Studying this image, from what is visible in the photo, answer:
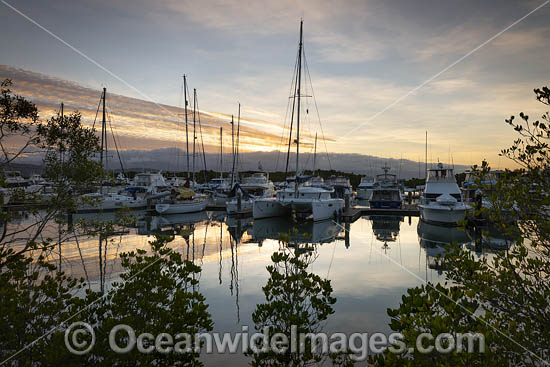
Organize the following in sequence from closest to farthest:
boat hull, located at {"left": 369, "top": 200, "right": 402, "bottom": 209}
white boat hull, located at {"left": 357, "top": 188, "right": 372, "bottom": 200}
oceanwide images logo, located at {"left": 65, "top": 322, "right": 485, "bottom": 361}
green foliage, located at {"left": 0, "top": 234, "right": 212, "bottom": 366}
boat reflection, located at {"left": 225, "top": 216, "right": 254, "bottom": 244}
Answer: oceanwide images logo, located at {"left": 65, "top": 322, "right": 485, "bottom": 361} → green foliage, located at {"left": 0, "top": 234, "right": 212, "bottom": 366} → boat reflection, located at {"left": 225, "top": 216, "right": 254, "bottom": 244} → boat hull, located at {"left": 369, "top": 200, "right": 402, "bottom": 209} → white boat hull, located at {"left": 357, "top": 188, "right": 372, "bottom": 200}

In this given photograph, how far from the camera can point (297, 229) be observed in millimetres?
20672

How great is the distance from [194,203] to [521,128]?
36139mm

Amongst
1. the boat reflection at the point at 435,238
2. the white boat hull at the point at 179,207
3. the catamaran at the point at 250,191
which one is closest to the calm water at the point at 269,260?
the boat reflection at the point at 435,238

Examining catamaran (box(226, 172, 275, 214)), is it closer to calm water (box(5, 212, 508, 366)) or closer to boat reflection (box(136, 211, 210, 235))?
boat reflection (box(136, 211, 210, 235))

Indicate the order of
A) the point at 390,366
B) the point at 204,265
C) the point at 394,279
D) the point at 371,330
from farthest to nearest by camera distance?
the point at 204,265 → the point at 394,279 → the point at 371,330 → the point at 390,366

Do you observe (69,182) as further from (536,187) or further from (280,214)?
(280,214)

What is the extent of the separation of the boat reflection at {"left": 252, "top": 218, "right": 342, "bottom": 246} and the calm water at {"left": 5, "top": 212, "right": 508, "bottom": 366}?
79 millimetres

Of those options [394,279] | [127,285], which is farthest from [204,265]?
[127,285]

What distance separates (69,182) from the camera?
793 centimetres

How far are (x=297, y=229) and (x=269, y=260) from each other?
425 cm

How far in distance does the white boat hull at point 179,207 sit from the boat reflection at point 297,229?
9.77 metres

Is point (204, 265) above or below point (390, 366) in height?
below

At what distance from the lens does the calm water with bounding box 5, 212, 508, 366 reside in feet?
33.4

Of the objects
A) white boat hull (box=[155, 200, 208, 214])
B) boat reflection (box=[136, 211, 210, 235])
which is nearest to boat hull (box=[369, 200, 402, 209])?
boat reflection (box=[136, 211, 210, 235])
